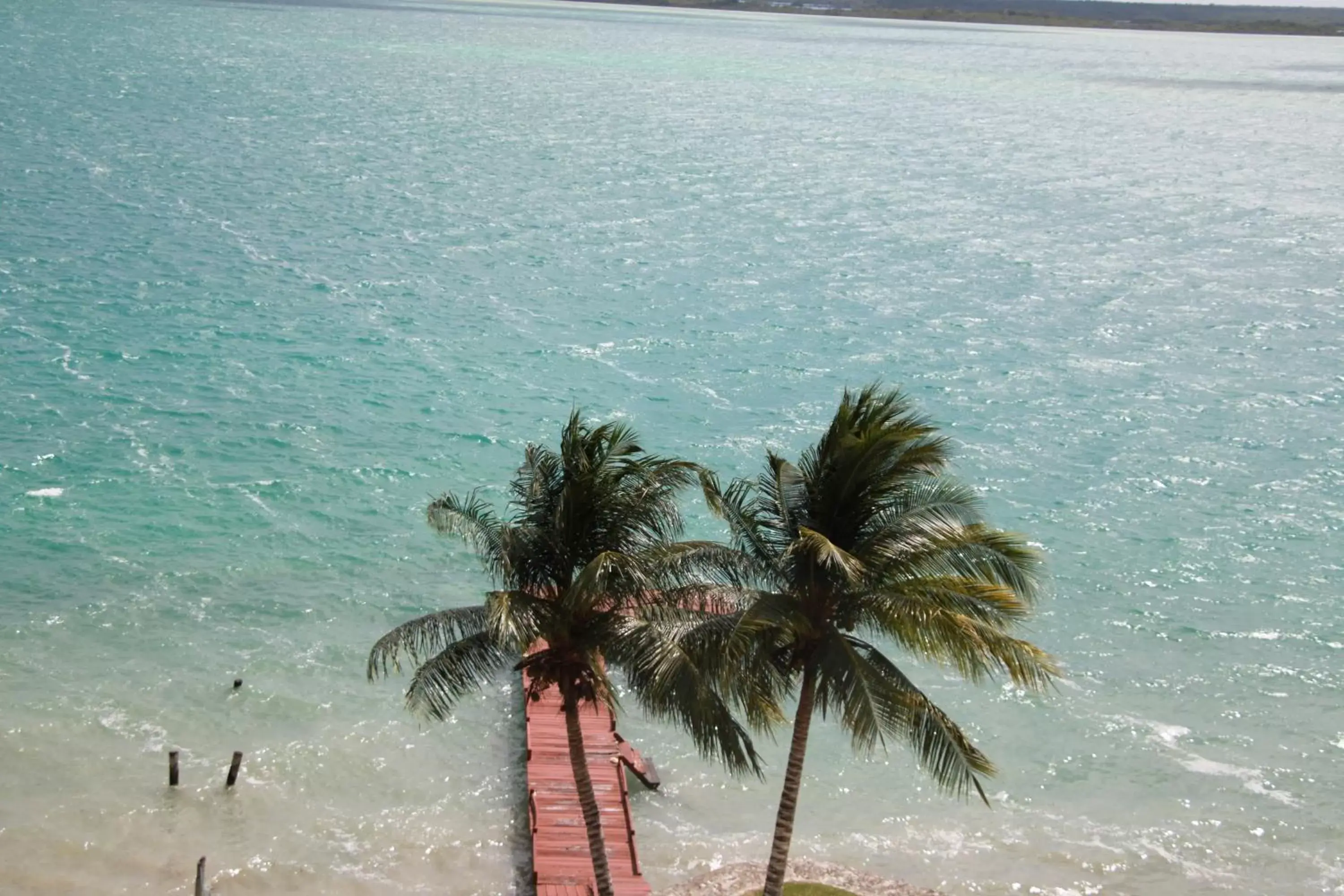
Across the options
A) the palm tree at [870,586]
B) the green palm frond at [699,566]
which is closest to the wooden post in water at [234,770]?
the green palm frond at [699,566]

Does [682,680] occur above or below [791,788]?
above

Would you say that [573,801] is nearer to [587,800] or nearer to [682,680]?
[587,800]

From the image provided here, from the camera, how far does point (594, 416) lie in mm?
51969

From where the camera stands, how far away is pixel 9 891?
26.2 meters

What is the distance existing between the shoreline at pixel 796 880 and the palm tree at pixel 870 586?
5815 millimetres

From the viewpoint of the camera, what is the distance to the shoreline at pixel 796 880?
85.8ft

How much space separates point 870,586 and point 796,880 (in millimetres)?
8744

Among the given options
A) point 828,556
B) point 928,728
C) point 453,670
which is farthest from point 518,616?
point 928,728

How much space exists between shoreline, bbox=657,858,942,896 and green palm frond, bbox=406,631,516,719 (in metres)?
7.89

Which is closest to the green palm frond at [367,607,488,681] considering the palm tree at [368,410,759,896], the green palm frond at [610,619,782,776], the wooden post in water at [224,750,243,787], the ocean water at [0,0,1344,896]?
the palm tree at [368,410,759,896]

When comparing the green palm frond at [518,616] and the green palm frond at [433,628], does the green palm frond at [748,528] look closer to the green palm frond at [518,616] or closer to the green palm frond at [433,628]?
the green palm frond at [518,616]

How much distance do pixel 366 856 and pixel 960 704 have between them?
48.3ft

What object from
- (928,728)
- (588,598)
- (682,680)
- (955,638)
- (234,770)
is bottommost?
(234,770)

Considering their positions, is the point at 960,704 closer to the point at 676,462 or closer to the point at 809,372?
the point at 676,462
